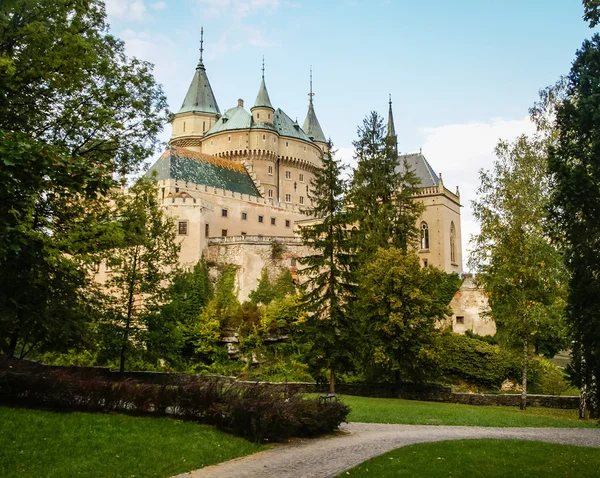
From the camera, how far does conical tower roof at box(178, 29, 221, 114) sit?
69.6m

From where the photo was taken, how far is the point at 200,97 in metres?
70.8

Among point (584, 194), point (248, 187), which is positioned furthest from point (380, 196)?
point (248, 187)

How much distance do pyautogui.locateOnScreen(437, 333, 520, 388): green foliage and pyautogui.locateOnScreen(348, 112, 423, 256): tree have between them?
23.6ft

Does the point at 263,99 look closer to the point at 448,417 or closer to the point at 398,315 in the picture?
the point at 398,315

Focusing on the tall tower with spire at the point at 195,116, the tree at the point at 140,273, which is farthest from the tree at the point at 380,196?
the tall tower with spire at the point at 195,116

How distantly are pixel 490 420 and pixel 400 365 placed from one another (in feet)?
32.6

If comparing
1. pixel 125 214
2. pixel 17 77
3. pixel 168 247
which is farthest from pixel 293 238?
pixel 17 77

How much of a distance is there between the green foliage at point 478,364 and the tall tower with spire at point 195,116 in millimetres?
41562

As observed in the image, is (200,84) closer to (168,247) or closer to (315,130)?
(315,130)

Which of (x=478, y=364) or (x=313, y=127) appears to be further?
(x=313, y=127)

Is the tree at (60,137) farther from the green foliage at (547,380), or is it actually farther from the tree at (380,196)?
the green foliage at (547,380)

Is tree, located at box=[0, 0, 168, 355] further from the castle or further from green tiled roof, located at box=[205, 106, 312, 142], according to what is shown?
green tiled roof, located at box=[205, 106, 312, 142]

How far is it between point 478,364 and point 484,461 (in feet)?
85.8

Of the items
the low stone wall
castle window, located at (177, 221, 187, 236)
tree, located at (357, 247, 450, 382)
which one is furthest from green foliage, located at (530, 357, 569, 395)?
castle window, located at (177, 221, 187, 236)
